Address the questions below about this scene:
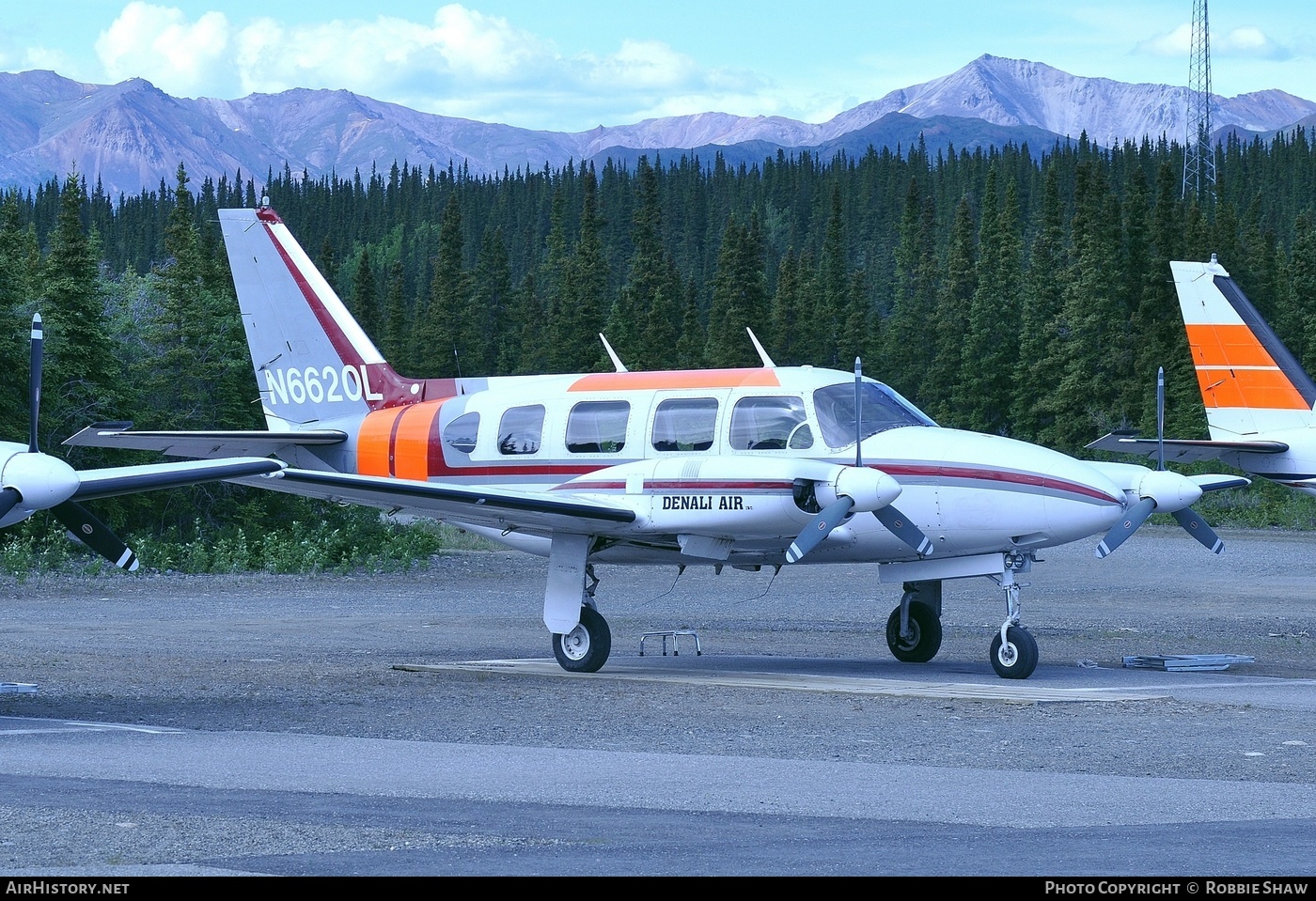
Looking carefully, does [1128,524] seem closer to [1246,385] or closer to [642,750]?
[642,750]

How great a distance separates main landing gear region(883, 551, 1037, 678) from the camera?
15805 mm

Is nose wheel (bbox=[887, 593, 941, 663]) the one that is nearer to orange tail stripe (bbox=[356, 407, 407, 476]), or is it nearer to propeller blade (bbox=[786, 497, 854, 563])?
propeller blade (bbox=[786, 497, 854, 563])

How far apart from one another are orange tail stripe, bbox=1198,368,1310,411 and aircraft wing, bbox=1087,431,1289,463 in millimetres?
1012

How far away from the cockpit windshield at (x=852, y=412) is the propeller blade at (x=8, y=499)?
7.86 m

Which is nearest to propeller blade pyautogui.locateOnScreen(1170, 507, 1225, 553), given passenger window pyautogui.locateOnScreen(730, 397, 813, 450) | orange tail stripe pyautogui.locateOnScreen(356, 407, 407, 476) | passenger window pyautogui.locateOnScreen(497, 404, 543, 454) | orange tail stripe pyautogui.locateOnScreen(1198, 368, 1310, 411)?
passenger window pyautogui.locateOnScreen(730, 397, 813, 450)

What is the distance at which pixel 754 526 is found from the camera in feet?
52.4

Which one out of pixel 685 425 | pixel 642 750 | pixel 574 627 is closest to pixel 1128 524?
pixel 685 425

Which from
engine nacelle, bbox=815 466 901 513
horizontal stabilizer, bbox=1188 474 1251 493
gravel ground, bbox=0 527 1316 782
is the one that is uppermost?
engine nacelle, bbox=815 466 901 513

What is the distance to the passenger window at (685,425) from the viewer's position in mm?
16969

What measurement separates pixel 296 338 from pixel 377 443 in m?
2.37

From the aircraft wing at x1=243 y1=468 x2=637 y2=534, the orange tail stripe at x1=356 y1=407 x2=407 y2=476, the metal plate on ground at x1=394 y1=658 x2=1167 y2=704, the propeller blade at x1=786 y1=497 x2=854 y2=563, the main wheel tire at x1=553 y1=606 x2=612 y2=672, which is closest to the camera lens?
the metal plate on ground at x1=394 y1=658 x2=1167 y2=704

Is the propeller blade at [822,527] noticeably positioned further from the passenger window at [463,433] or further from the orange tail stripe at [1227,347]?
the orange tail stripe at [1227,347]

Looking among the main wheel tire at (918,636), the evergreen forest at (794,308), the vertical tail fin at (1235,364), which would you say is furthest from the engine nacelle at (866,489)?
the evergreen forest at (794,308)
